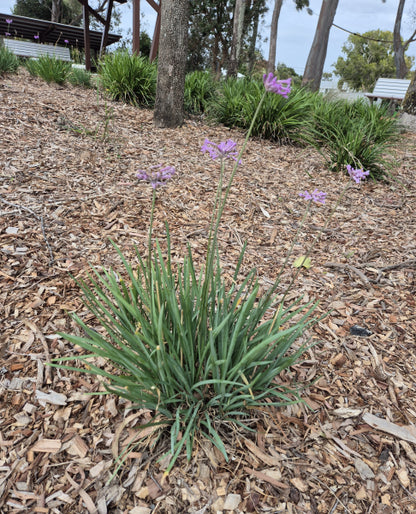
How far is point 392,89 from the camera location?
11.3 metres

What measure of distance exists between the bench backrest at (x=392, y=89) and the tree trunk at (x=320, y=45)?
81.1 inches

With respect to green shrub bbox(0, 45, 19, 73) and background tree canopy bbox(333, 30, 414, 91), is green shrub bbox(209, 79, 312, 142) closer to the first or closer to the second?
green shrub bbox(0, 45, 19, 73)

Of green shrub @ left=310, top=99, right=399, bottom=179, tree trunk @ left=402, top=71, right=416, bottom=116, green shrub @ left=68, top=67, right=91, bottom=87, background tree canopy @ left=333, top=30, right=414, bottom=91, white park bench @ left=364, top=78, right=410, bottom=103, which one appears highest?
background tree canopy @ left=333, top=30, right=414, bottom=91

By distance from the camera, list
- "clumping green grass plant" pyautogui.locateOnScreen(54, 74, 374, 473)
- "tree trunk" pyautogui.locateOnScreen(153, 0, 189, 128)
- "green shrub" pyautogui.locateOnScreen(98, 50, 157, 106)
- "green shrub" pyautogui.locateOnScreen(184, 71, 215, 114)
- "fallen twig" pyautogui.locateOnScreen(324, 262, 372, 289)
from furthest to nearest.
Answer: "green shrub" pyautogui.locateOnScreen(184, 71, 215, 114), "green shrub" pyautogui.locateOnScreen(98, 50, 157, 106), "tree trunk" pyautogui.locateOnScreen(153, 0, 189, 128), "fallen twig" pyautogui.locateOnScreen(324, 262, 372, 289), "clumping green grass plant" pyautogui.locateOnScreen(54, 74, 374, 473)

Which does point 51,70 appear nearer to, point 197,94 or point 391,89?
point 197,94

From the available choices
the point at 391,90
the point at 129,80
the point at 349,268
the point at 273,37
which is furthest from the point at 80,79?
the point at 391,90

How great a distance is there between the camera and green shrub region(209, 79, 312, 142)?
4645 mm

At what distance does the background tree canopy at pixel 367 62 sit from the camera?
3588 cm

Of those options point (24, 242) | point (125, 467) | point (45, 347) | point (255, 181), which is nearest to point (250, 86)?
point (255, 181)

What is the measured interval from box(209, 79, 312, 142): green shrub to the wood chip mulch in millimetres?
981

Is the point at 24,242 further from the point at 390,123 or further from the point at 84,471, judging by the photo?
the point at 390,123

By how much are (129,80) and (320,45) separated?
25.9ft

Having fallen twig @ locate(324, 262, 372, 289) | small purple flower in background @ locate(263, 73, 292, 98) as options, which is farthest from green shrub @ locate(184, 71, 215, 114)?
small purple flower in background @ locate(263, 73, 292, 98)

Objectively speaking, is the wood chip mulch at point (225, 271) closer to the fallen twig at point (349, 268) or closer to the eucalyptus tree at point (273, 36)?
the fallen twig at point (349, 268)
